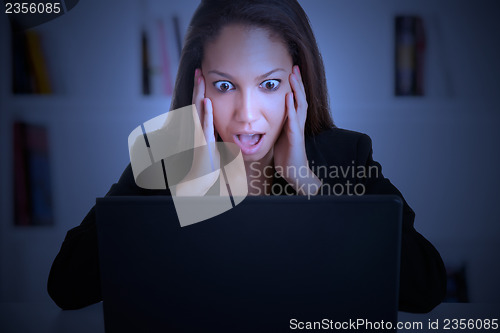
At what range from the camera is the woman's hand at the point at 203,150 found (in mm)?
1203

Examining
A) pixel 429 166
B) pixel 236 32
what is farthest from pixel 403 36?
pixel 236 32

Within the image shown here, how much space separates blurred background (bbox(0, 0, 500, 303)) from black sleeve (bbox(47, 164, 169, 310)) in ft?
2.93

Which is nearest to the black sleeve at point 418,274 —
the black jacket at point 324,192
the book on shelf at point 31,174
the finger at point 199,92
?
the black jacket at point 324,192

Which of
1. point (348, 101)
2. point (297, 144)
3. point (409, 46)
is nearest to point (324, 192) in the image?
point (297, 144)

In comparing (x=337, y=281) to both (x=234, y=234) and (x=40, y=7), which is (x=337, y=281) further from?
(x=40, y=7)

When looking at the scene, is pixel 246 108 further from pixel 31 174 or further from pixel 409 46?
pixel 31 174

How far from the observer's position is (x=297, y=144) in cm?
134

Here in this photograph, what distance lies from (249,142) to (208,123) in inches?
6.2

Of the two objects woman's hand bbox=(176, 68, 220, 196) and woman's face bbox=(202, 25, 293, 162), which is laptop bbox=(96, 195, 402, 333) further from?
woman's face bbox=(202, 25, 293, 162)

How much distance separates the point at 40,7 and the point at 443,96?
205cm

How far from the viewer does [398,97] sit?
6.21ft

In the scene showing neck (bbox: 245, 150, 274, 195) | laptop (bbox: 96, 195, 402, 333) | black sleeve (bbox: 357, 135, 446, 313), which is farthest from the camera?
neck (bbox: 245, 150, 274, 195)

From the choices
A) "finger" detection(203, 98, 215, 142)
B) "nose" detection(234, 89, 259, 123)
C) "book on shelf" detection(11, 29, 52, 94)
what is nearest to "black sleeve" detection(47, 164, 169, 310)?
"finger" detection(203, 98, 215, 142)

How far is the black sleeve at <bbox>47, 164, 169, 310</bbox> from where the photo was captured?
1.03 m
